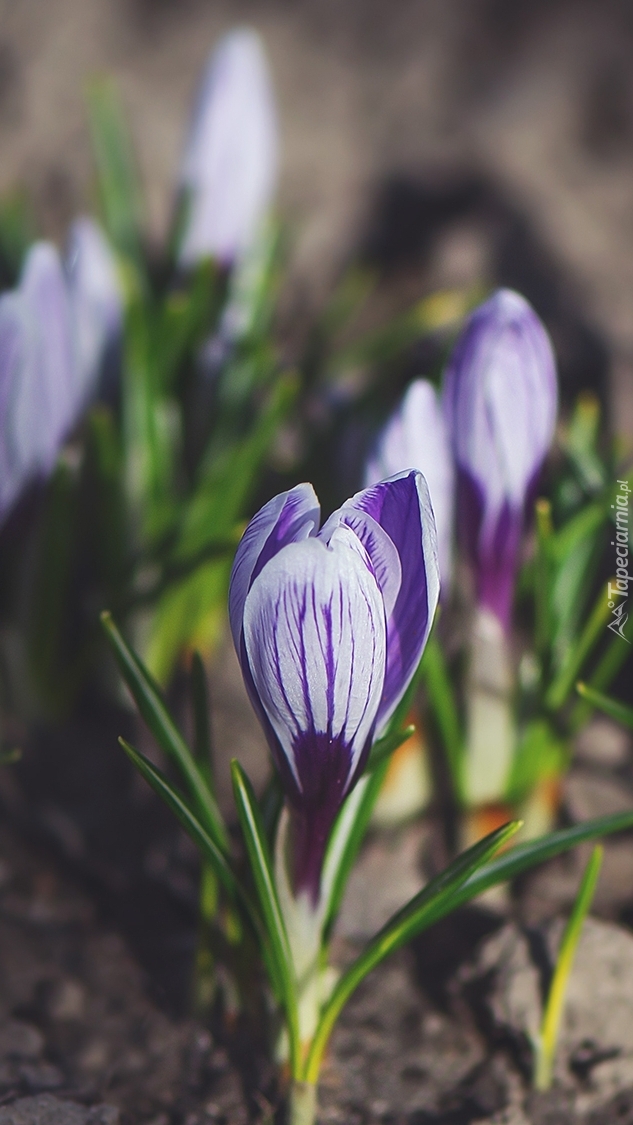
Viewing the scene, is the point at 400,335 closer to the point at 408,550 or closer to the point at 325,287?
the point at 325,287

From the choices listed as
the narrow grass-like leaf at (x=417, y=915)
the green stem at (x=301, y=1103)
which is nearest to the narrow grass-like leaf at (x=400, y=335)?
the narrow grass-like leaf at (x=417, y=915)

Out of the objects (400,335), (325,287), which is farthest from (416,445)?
(325,287)

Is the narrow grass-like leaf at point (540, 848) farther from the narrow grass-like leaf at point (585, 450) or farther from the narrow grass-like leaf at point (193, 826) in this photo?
the narrow grass-like leaf at point (585, 450)

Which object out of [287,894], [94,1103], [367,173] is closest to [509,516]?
[287,894]

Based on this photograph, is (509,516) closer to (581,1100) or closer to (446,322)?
(581,1100)

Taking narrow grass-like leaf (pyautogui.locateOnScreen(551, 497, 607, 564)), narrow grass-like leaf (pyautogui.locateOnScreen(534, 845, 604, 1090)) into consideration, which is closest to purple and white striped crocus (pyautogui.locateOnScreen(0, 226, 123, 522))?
narrow grass-like leaf (pyautogui.locateOnScreen(551, 497, 607, 564))

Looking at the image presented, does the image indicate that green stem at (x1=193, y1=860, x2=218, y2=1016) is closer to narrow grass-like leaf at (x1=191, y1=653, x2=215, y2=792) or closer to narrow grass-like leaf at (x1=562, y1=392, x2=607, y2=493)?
narrow grass-like leaf at (x1=191, y1=653, x2=215, y2=792)
